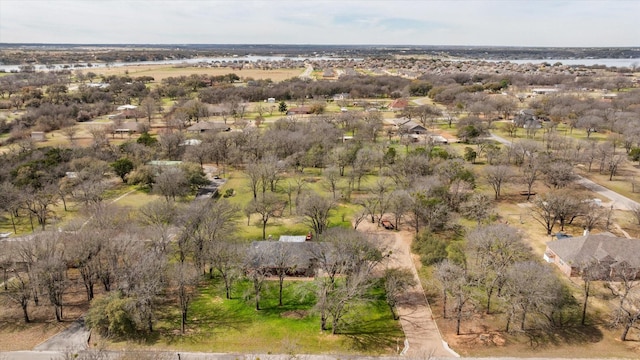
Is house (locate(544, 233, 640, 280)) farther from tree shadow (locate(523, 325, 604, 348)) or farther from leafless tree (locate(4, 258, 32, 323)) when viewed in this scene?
leafless tree (locate(4, 258, 32, 323))

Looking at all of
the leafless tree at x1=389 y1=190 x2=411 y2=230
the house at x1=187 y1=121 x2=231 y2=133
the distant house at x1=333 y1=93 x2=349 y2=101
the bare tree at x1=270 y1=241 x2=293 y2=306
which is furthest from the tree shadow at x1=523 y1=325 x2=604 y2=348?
the distant house at x1=333 y1=93 x2=349 y2=101

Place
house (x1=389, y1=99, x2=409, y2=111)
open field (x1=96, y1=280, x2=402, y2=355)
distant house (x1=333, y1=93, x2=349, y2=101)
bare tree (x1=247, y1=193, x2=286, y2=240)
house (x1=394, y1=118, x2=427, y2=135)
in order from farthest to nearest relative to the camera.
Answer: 1. distant house (x1=333, y1=93, x2=349, y2=101)
2. house (x1=389, y1=99, x2=409, y2=111)
3. house (x1=394, y1=118, x2=427, y2=135)
4. bare tree (x1=247, y1=193, x2=286, y2=240)
5. open field (x1=96, y1=280, x2=402, y2=355)

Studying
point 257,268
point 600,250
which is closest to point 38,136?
point 257,268

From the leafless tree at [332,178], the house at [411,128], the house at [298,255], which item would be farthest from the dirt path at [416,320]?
the house at [411,128]

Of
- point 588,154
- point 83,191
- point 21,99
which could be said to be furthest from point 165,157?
point 21,99

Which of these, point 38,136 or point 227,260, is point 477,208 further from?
point 38,136

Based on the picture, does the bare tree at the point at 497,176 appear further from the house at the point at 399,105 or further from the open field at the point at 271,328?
the house at the point at 399,105
